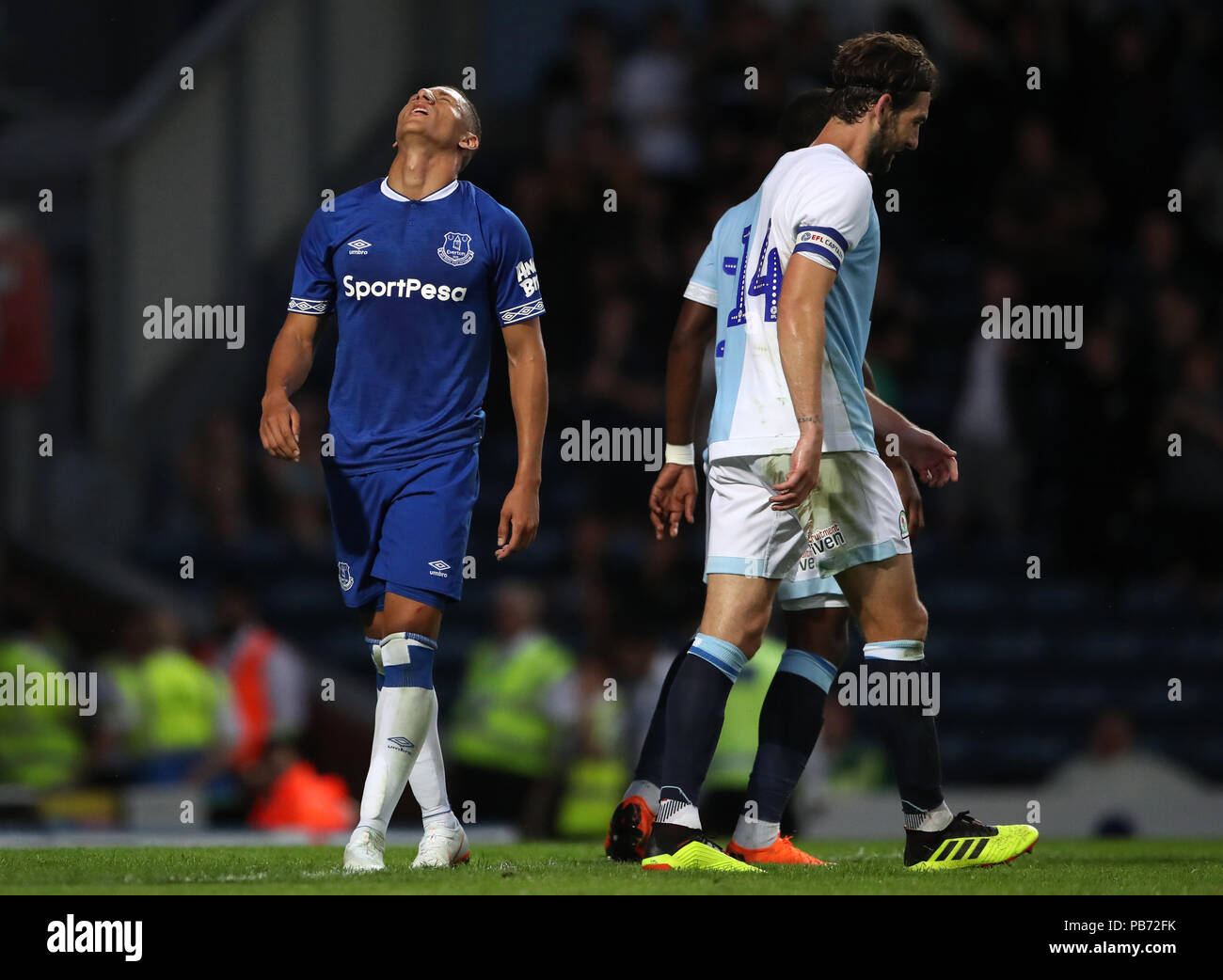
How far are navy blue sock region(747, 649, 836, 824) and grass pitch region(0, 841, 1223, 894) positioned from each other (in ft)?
0.90

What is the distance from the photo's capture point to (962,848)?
5.26m

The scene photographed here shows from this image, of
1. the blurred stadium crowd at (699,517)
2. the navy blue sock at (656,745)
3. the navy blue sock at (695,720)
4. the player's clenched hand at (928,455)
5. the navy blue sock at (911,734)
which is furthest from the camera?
the blurred stadium crowd at (699,517)

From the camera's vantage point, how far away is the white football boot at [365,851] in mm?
5012

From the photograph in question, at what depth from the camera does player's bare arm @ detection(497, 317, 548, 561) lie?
528 cm

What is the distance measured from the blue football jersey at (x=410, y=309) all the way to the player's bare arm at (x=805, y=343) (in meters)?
0.79

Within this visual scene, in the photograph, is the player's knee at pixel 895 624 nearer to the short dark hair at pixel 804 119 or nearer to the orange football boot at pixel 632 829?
the orange football boot at pixel 632 829

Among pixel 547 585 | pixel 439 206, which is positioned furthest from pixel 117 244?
pixel 439 206

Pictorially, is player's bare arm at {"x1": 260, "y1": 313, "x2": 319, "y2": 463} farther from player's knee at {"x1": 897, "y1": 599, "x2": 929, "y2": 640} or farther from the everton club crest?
player's knee at {"x1": 897, "y1": 599, "x2": 929, "y2": 640}

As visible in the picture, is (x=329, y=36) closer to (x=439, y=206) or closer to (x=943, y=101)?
(x=943, y=101)

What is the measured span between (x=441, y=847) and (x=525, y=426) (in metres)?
1.13

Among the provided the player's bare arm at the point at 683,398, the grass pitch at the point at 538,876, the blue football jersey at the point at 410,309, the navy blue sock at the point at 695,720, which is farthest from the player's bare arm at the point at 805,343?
the grass pitch at the point at 538,876

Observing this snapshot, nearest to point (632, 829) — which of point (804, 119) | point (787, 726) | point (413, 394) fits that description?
point (787, 726)

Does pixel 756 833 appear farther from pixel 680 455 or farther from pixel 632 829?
pixel 680 455
